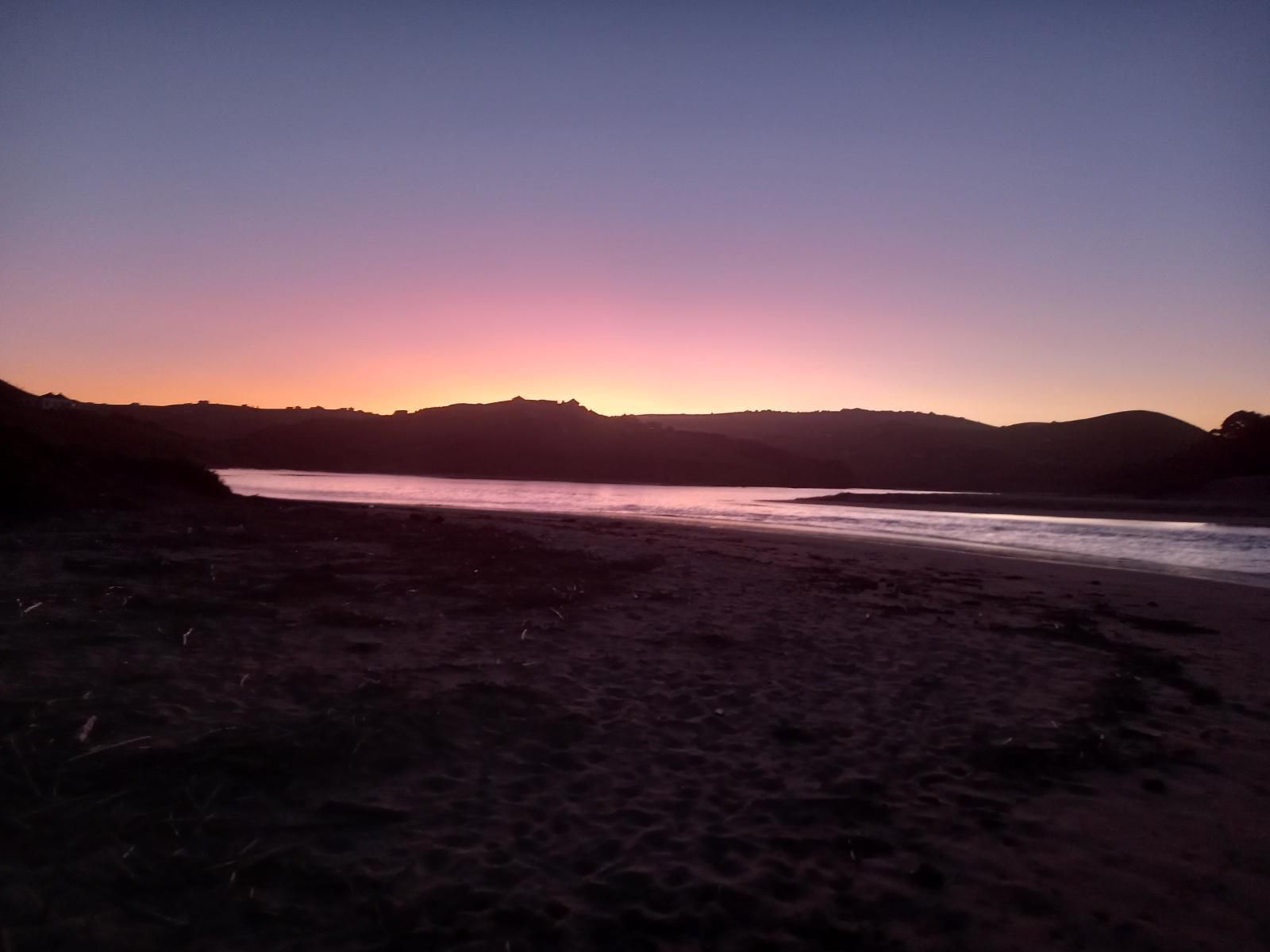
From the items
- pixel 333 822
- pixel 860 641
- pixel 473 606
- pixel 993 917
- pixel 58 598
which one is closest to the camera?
pixel 993 917

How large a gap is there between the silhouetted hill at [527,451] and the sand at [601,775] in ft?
255

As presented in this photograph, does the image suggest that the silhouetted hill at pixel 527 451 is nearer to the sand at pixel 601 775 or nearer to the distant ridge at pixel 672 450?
the distant ridge at pixel 672 450

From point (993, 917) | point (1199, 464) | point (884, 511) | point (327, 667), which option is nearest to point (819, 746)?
point (993, 917)

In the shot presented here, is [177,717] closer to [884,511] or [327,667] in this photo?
[327,667]

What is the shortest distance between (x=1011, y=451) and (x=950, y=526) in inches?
2371

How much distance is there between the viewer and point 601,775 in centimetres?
549

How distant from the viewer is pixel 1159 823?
5.08 m

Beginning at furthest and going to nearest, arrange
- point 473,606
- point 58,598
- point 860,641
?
point 473,606 < point 860,641 < point 58,598

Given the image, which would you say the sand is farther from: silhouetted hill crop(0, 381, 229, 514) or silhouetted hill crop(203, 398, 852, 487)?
silhouetted hill crop(203, 398, 852, 487)

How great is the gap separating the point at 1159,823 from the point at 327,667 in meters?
6.80

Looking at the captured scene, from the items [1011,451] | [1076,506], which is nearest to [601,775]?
[1076,506]

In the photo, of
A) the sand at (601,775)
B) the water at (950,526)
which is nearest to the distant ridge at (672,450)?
the water at (950,526)

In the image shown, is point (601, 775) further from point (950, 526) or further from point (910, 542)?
point (950, 526)

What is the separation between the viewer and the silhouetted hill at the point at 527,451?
90.1 metres
